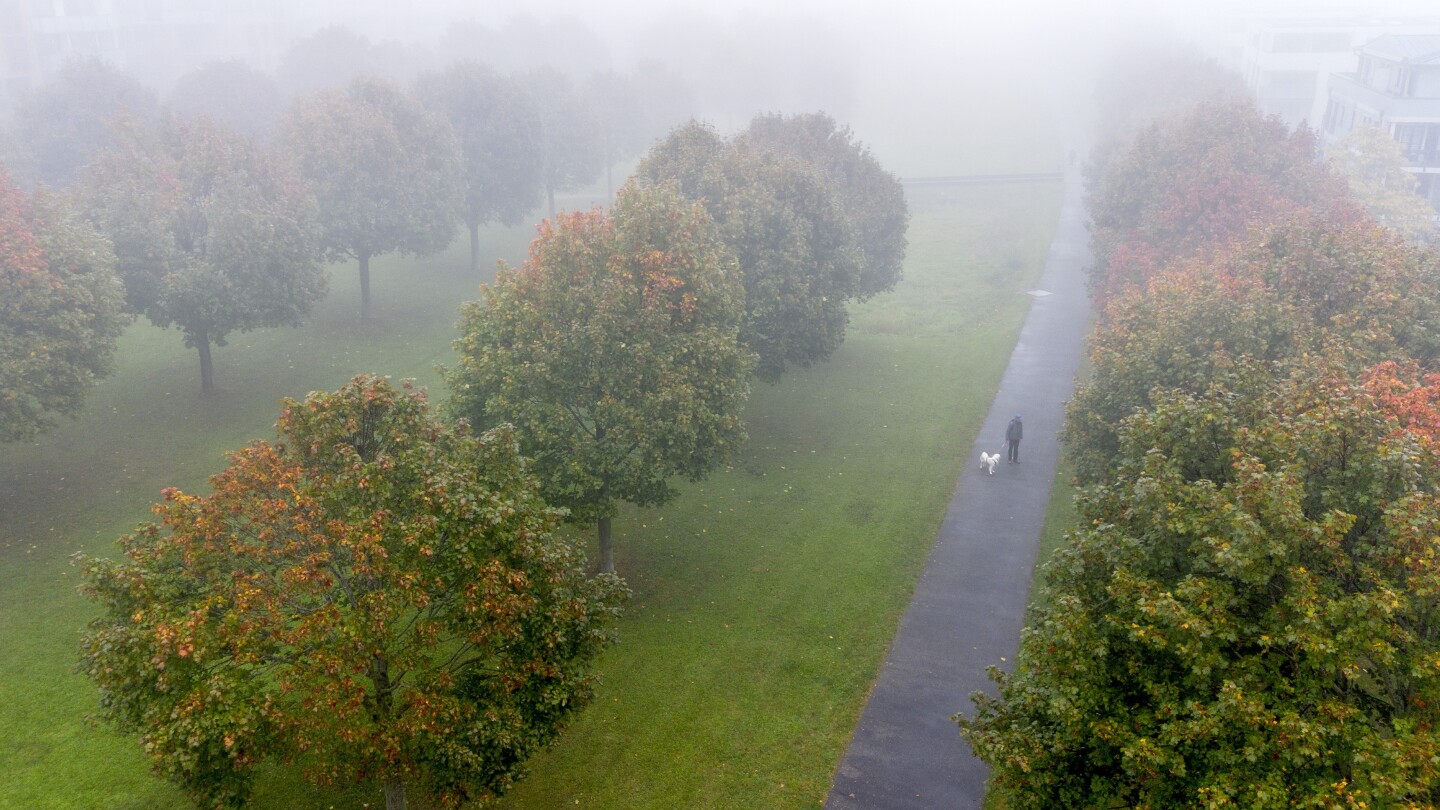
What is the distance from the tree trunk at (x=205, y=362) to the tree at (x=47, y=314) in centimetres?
537

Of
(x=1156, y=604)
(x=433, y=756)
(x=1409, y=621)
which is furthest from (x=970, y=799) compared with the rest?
(x=433, y=756)


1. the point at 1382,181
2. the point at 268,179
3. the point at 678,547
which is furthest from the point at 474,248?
the point at 1382,181

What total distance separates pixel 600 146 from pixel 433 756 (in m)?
60.2

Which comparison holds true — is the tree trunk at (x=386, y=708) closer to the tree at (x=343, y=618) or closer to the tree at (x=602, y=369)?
the tree at (x=343, y=618)

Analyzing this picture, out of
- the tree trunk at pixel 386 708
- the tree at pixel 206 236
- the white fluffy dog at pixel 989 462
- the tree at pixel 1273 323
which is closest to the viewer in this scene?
the tree trunk at pixel 386 708

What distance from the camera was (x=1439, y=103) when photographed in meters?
72.6

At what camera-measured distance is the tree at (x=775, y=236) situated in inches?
1315

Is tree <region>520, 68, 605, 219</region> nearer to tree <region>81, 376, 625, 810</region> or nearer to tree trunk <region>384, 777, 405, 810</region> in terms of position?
tree <region>81, 376, 625, 810</region>

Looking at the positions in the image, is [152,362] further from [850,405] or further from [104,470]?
[850,405]

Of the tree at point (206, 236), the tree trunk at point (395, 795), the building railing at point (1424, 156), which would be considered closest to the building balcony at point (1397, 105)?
the building railing at point (1424, 156)

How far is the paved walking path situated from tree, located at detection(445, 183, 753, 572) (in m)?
7.11

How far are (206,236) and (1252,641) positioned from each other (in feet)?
121

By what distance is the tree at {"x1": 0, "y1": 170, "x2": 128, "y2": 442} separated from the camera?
25.3m

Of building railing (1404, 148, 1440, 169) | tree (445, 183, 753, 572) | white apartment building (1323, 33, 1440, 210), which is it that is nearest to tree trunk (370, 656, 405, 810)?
tree (445, 183, 753, 572)
